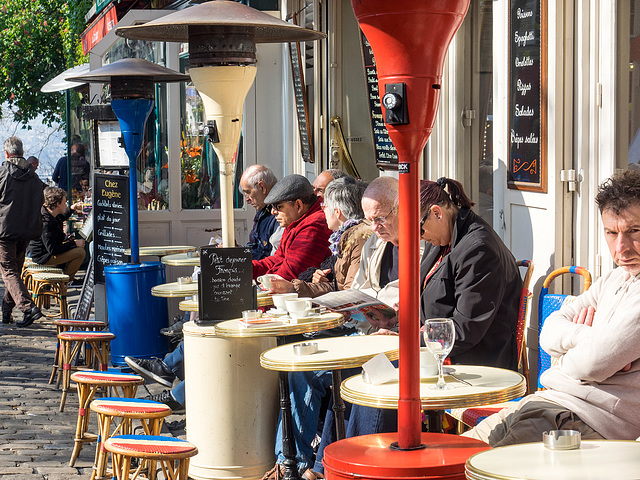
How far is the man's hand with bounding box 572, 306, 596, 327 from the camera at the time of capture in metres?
3.31

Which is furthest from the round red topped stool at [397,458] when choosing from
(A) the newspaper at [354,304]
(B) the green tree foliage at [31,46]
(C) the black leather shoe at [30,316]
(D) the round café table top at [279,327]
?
(B) the green tree foliage at [31,46]

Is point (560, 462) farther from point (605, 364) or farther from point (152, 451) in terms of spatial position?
point (152, 451)

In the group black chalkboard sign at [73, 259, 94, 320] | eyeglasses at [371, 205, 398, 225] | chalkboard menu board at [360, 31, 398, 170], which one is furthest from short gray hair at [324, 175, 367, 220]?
black chalkboard sign at [73, 259, 94, 320]

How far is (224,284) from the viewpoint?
195 inches

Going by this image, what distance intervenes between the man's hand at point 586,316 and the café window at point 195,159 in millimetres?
6995

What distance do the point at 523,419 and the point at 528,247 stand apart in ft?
6.24

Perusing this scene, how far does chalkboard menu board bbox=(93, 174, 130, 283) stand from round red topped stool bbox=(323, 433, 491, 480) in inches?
249

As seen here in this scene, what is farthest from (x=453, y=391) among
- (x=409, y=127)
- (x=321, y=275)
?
(x=321, y=275)

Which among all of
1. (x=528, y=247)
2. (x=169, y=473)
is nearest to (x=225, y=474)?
(x=169, y=473)

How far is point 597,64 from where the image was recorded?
432 centimetres

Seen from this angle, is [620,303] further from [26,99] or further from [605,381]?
[26,99]

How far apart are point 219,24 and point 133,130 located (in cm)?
389

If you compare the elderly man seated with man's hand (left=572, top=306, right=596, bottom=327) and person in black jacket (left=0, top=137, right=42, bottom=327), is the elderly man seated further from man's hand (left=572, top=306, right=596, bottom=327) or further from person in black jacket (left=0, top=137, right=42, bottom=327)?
person in black jacket (left=0, top=137, right=42, bottom=327)

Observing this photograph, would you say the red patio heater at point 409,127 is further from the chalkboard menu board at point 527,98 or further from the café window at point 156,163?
the café window at point 156,163
